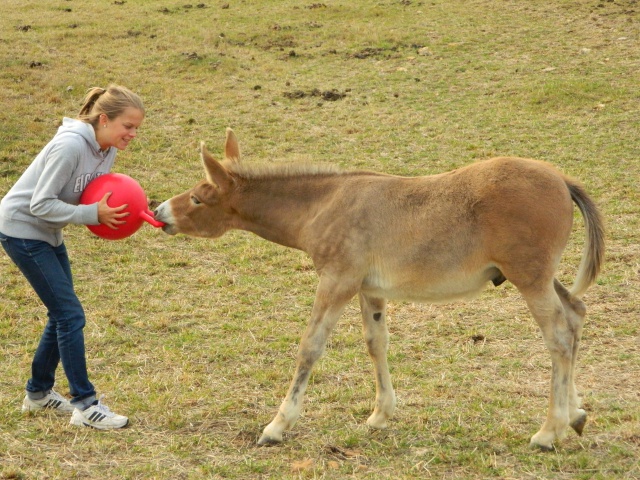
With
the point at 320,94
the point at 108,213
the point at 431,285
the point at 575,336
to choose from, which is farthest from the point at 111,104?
the point at 320,94

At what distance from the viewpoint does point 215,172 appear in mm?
6305

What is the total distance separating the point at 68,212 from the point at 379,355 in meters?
2.49

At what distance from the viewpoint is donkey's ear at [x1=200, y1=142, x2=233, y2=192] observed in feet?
20.5

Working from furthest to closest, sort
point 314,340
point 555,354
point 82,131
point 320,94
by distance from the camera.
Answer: point 320,94
point 314,340
point 82,131
point 555,354

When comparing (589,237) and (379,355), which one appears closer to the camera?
(589,237)

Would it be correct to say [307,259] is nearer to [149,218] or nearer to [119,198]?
[149,218]

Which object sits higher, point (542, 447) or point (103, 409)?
point (103, 409)

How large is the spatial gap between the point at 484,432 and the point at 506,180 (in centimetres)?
178

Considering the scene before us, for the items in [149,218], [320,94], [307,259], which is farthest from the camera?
[320,94]

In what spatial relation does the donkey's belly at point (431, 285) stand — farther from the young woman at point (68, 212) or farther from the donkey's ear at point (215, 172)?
the young woman at point (68, 212)

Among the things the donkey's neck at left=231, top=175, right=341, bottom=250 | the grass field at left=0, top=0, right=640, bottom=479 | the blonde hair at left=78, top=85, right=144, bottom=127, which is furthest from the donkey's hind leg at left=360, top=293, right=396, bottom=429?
the blonde hair at left=78, top=85, right=144, bottom=127

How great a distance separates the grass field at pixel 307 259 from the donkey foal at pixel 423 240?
1.28 ft

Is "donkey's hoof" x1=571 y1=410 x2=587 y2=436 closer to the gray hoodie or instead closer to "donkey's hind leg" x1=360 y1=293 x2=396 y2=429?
"donkey's hind leg" x1=360 y1=293 x2=396 y2=429

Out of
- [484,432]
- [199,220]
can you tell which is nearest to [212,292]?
[199,220]
